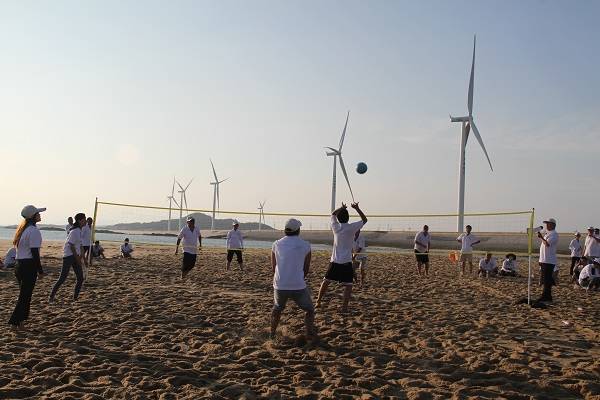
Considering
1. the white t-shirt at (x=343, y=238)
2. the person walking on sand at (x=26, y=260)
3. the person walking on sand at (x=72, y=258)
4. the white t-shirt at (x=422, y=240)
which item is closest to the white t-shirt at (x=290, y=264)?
the white t-shirt at (x=343, y=238)

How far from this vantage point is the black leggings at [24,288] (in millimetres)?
5680

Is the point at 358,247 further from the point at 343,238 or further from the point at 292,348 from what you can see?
the point at 292,348

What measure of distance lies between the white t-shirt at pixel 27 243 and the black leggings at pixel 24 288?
0.06m

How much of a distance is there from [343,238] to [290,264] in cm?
161

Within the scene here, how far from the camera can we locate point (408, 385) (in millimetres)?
3936

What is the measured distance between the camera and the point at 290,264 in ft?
16.9

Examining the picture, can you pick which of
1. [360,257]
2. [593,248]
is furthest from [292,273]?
[593,248]

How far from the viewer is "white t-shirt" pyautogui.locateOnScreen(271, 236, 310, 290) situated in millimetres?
5145

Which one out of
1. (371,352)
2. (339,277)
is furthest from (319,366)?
(339,277)

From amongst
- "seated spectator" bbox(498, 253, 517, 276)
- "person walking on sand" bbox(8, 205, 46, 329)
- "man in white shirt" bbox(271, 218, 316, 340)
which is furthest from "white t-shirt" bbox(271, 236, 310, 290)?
"seated spectator" bbox(498, 253, 517, 276)

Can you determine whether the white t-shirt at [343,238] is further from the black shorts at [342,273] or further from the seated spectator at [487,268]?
the seated spectator at [487,268]

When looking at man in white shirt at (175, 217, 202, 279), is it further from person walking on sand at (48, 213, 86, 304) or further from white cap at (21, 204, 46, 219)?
white cap at (21, 204, 46, 219)

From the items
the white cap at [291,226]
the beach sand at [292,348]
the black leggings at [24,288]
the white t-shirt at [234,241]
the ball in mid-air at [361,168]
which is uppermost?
the ball in mid-air at [361,168]

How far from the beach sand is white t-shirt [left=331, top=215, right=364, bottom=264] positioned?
0.78 metres
